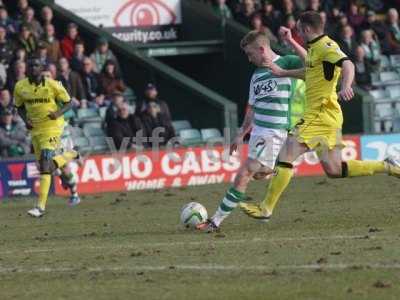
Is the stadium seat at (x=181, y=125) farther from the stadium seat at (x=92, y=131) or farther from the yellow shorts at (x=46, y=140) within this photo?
the yellow shorts at (x=46, y=140)

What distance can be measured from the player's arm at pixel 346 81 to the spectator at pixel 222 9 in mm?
15298

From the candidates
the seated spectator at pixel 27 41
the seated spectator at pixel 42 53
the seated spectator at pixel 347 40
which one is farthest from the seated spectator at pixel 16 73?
the seated spectator at pixel 347 40

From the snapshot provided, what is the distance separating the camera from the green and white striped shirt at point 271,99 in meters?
13.2

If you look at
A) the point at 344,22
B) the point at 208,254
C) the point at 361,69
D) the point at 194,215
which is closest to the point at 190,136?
the point at 361,69

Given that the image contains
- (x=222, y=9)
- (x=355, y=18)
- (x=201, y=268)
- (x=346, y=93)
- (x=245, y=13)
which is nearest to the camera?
(x=201, y=268)

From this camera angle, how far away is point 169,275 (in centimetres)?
992

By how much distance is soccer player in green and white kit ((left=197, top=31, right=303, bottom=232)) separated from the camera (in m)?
12.8

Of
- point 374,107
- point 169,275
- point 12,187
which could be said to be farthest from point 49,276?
point 374,107

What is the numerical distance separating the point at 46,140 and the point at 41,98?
1.94 ft

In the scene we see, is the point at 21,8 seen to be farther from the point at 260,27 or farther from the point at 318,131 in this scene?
the point at 318,131

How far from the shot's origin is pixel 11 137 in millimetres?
21703

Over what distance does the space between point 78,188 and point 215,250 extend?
33.6ft

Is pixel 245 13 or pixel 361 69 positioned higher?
pixel 245 13

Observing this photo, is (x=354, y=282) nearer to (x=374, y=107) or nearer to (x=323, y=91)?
(x=323, y=91)
